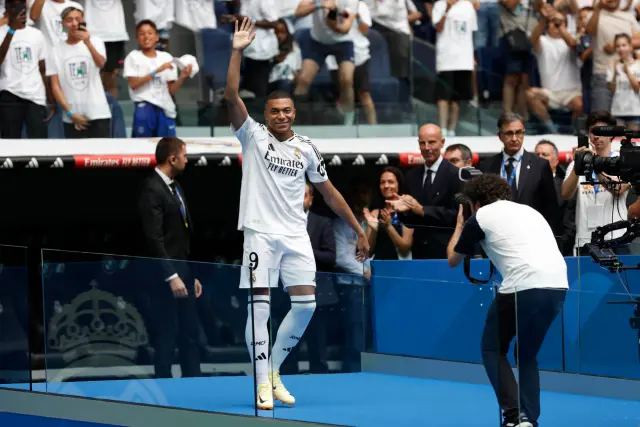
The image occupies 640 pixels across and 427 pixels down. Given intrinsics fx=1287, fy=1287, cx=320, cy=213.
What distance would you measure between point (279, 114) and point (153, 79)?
406cm

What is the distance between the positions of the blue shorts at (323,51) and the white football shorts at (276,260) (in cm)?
441

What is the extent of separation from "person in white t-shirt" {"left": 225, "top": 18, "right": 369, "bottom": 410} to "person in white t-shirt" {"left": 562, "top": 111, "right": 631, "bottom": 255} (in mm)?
2291

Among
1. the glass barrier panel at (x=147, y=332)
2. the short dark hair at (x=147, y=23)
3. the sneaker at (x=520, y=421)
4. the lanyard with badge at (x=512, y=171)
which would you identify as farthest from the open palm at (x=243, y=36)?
the short dark hair at (x=147, y=23)

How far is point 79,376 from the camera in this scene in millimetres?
8047

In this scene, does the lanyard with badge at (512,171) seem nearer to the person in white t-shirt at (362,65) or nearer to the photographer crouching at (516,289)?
the photographer crouching at (516,289)

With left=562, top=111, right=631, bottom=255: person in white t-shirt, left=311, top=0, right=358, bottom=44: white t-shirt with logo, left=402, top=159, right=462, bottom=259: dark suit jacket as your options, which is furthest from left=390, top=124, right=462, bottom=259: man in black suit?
left=311, top=0, right=358, bottom=44: white t-shirt with logo

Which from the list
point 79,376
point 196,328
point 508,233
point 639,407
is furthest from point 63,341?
point 639,407

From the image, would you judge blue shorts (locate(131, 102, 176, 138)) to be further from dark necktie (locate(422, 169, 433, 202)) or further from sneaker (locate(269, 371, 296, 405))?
sneaker (locate(269, 371, 296, 405))

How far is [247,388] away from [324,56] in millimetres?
4938

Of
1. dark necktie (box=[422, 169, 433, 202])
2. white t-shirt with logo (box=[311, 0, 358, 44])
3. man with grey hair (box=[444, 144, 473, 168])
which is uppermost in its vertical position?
white t-shirt with logo (box=[311, 0, 358, 44])

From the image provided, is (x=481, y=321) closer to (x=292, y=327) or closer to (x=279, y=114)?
(x=292, y=327)

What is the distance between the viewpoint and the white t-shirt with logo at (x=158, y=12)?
455 inches

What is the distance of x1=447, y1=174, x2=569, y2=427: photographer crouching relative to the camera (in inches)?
272

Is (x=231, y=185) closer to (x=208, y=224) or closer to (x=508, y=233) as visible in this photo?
(x=208, y=224)
